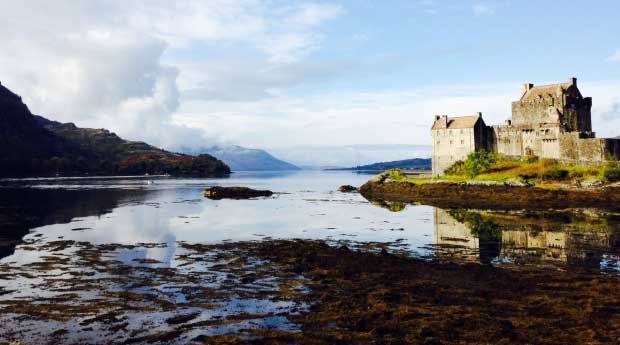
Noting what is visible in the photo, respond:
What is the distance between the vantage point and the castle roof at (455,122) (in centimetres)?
8781

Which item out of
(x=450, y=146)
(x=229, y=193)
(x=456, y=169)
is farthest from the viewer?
(x=450, y=146)

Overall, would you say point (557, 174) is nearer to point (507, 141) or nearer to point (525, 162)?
point (525, 162)

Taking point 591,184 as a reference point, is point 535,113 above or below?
above

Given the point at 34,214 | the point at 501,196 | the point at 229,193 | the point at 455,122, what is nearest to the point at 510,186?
the point at 501,196

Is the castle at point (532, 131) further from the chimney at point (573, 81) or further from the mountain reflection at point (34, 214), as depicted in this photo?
the mountain reflection at point (34, 214)

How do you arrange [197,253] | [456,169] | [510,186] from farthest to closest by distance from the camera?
1. [456,169]
2. [510,186]
3. [197,253]

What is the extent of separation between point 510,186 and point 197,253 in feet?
173

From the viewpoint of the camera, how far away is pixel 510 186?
6644 cm

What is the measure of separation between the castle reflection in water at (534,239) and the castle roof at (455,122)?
4327cm

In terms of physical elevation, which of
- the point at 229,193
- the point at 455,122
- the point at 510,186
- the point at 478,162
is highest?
the point at 455,122

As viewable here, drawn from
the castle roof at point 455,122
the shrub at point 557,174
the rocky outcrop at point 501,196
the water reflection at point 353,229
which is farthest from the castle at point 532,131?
the water reflection at point 353,229

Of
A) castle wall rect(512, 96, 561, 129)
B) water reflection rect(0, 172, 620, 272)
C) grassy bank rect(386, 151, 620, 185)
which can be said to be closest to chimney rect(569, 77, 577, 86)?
castle wall rect(512, 96, 561, 129)

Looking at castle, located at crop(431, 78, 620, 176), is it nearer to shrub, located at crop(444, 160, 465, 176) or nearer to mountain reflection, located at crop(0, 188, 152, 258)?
shrub, located at crop(444, 160, 465, 176)

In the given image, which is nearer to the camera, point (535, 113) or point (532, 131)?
point (532, 131)
